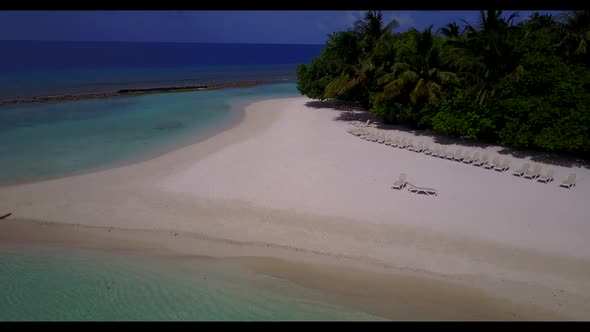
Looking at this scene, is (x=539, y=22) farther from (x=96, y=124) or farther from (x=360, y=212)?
(x=96, y=124)

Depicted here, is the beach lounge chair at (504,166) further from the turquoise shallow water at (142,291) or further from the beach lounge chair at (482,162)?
the turquoise shallow water at (142,291)

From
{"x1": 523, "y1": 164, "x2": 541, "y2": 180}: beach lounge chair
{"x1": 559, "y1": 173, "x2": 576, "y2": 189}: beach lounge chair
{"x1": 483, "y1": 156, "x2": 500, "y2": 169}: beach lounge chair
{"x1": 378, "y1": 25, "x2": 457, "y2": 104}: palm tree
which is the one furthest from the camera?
{"x1": 378, "y1": 25, "x2": 457, "y2": 104}: palm tree

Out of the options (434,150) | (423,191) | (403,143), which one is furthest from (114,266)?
(403,143)

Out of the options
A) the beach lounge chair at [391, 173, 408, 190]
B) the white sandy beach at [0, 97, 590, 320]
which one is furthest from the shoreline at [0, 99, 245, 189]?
the beach lounge chair at [391, 173, 408, 190]

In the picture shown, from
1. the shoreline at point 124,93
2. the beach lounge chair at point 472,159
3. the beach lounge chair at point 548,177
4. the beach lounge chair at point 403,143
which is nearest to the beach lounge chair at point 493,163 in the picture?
the beach lounge chair at point 472,159

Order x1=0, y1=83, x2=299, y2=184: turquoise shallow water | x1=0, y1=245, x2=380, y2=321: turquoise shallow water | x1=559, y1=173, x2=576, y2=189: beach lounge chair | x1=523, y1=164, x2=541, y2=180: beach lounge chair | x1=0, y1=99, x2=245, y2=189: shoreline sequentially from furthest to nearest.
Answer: x1=0, y1=83, x2=299, y2=184: turquoise shallow water → x1=0, y1=99, x2=245, y2=189: shoreline → x1=523, y1=164, x2=541, y2=180: beach lounge chair → x1=559, y1=173, x2=576, y2=189: beach lounge chair → x1=0, y1=245, x2=380, y2=321: turquoise shallow water

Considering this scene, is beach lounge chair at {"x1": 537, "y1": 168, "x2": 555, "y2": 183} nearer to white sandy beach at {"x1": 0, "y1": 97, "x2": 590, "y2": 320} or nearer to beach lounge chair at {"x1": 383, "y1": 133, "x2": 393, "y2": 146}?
white sandy beach at {"x1": 0, "y1": 97, "x2": 590, "y2": 320}
